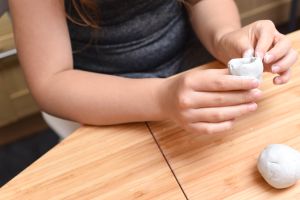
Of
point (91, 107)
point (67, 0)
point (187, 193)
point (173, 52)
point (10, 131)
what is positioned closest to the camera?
point (187, 193)

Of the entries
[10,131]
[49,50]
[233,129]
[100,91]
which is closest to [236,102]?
[233,129]

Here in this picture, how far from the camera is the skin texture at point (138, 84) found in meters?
0.51

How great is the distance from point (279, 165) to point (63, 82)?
1.13ft

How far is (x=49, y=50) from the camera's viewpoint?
2.16 ft

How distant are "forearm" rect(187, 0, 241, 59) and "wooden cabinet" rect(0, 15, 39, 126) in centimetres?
69

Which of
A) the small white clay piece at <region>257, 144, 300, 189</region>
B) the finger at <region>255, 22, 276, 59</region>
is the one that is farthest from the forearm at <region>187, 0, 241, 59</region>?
the small white clay piece at <region>257, 144, 300, 189</region>

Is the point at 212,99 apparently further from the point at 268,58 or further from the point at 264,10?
the point at 264,10

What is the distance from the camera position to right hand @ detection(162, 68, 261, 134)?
494 mm

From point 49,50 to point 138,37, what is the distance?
0.65 ft

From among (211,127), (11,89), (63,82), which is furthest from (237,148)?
(11,89)

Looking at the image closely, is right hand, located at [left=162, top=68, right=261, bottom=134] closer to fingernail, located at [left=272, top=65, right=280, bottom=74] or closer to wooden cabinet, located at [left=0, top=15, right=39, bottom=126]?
fingernail, located at [left=272, top=65, right=280, bottom=74]

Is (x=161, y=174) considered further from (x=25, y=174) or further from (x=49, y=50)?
(x=49, y=50)

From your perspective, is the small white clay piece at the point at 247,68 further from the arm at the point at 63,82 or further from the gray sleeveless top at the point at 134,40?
the gray sleeveless top at the point at 134,40

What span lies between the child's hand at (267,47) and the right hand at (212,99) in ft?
0.24
